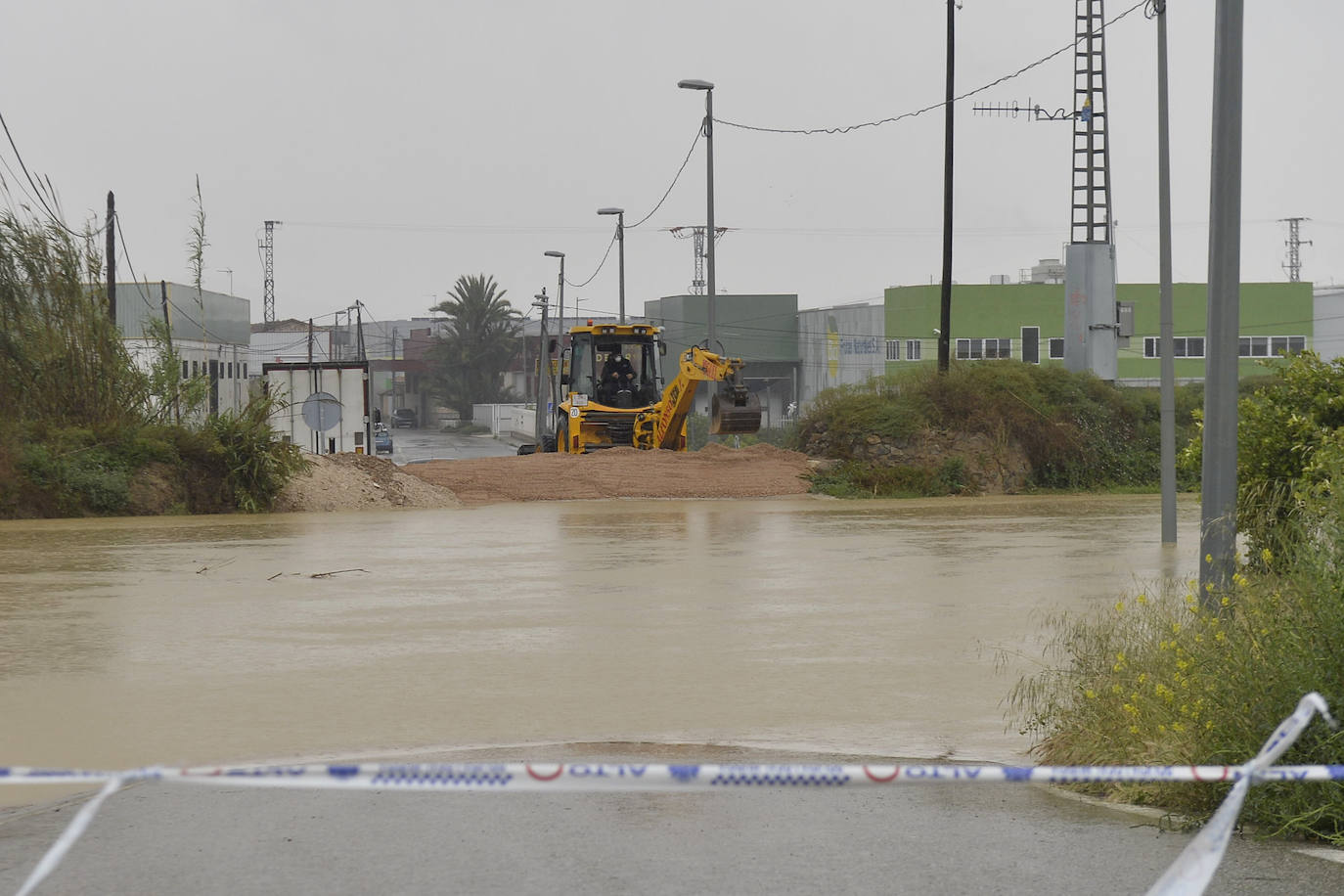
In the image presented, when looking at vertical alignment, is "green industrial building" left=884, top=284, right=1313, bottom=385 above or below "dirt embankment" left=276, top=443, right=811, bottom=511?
above

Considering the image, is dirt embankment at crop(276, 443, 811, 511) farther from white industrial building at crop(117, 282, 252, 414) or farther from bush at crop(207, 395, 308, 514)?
white industrial building at crop(117, 282, 252, 414)

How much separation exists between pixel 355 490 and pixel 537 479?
337cm

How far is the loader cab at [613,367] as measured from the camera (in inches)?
1337

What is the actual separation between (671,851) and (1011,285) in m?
66.6

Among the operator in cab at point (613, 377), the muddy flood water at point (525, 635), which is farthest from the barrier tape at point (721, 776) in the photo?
the operator in cab at point (613, 377)

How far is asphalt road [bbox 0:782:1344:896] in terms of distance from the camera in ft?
18.5

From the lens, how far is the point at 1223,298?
9.98 meters

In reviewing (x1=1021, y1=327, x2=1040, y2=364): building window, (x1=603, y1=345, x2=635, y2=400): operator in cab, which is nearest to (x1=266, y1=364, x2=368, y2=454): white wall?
(x1=603, y1=345, x2=635, y2=400): operator in cab

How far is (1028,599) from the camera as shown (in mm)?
13922

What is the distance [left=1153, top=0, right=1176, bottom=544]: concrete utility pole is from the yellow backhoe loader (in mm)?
14011

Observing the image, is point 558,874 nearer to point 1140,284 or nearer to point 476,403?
point 1140,284

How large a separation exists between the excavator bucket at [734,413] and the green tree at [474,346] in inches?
2968

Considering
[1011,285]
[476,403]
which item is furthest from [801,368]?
[476,403]

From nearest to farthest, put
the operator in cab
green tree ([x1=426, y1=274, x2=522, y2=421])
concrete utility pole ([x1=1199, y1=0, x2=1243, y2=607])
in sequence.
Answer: concrete utility pole ([x1=1199, y1=0, x2=1243, y2=607]), the operator in cab, green tree ([x1=426, y1=274, x2=522, y2=421])
